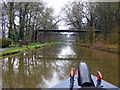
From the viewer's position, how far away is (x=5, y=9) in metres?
14.5

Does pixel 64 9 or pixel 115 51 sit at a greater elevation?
pixel 64 9

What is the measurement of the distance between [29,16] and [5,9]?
25.7 ft

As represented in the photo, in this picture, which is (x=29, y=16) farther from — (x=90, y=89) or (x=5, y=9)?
(x=90, y=89)

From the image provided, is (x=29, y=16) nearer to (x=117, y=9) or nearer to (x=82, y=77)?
(x=117, y=9)

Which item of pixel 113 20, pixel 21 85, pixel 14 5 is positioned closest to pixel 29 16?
pixel 14 5

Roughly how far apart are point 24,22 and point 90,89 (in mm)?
20368

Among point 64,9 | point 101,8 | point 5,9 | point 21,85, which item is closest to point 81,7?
point 64,9

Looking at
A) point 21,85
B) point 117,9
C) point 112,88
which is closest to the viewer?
point 112,88

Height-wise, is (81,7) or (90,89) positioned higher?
(81,7)

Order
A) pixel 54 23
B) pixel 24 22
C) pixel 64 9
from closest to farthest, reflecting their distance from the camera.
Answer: pixel 24 22 < pixel 64 9 < pixel 54 23

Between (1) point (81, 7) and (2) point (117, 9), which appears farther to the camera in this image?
(1) point (81, 7)

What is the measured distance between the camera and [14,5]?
49.6ft

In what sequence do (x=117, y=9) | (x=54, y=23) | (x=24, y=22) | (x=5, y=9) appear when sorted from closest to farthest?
(x=117, y=9), (x=5, y=9), (x=24, y=22), (x=54, y=23)

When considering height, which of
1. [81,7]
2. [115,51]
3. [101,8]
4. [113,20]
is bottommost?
[115,51]
